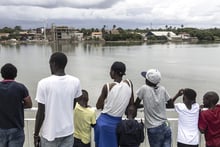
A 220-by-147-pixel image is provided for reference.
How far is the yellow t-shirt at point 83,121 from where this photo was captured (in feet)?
11.8

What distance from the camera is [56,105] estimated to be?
3084 mm

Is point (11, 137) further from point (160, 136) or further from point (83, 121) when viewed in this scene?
point (160, 136)

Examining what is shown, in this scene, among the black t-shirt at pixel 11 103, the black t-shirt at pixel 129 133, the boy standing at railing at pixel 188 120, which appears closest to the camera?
the black t-shirt at pixel 11 103

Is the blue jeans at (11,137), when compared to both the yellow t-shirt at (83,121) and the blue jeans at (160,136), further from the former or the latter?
the blue jeans at (160,136)

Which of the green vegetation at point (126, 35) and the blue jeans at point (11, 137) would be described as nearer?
the blue jeans at point (11, 137)

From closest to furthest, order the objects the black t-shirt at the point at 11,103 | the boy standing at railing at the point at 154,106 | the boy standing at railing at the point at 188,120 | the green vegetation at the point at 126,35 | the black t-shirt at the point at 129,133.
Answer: the black t-shirt at the point at 11,103 → the black t-shirt at the point at 129,133 → the boy standing at railing at the point at 154,106 → the boy standing at railing at the point at 188,120 → the green vegetation at the point at 126,35

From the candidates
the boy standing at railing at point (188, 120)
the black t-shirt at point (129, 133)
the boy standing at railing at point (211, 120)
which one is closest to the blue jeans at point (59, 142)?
the black t-shirt at point (129, 133)

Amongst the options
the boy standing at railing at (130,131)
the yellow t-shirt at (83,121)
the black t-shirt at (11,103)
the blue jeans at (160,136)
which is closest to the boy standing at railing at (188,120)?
the blue jeans at (160,136)

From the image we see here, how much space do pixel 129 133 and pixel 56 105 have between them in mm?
824

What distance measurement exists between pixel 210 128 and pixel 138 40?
134835 millimetres

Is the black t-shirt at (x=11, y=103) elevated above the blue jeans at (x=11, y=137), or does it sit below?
above

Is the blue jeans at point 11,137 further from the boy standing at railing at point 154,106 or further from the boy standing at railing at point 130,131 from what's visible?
the boy standing at railing at point 154,106

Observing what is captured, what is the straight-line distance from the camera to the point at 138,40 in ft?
451

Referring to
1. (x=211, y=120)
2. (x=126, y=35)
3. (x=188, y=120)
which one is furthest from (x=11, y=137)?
(x=126, y=35)
